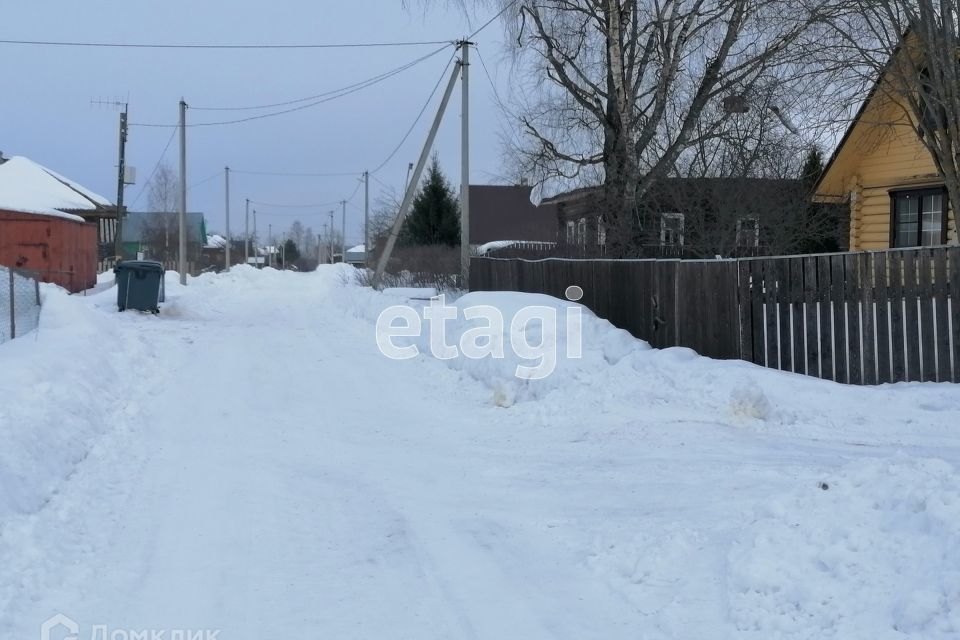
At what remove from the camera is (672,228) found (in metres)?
20.8

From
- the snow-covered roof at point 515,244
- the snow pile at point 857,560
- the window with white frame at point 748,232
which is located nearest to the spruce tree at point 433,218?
the snow-covered roof at point 515,244

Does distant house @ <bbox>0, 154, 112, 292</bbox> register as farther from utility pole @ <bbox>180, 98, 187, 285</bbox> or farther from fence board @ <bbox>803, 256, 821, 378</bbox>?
fence board @ <bbox>803, 256, 821, 378</bbox>

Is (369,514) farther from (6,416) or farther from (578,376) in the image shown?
(578,376)

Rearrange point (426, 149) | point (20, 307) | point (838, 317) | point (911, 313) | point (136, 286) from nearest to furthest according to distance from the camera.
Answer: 1. point (911, 313)
2. point (838, 317)
3. point (20, 307)
4. point (136, 286)
5. point (426, 149)

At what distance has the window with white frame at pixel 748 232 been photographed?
20.5 m

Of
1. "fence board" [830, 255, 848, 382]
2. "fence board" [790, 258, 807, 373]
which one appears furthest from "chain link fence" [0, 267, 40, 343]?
"fence board" [830, 255, 848, 382]

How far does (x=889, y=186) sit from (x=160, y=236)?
67.9m

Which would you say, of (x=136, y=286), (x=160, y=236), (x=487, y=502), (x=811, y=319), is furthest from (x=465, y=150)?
(x=160, y=236)

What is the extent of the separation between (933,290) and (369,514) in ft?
22.1

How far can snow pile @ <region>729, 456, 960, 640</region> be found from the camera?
4238 mm

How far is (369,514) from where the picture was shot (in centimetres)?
679

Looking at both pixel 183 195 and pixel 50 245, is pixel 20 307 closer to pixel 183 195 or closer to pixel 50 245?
pixel 50 245

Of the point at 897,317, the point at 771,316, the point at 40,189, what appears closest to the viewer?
the point at 897,317

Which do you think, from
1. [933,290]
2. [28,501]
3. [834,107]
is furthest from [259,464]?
[834,107]
